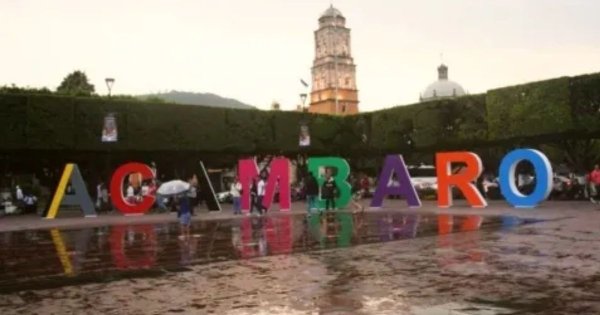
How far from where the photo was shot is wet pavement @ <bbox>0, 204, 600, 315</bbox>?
7.59 metres

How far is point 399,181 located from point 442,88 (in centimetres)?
9861

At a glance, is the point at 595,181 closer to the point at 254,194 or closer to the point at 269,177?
the point at 269,177

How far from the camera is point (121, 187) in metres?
28.3

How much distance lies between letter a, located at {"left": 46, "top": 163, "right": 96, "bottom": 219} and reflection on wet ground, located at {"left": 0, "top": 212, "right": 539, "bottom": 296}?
620cm

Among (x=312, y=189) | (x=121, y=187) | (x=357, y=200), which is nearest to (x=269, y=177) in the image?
(x=312, y=189)

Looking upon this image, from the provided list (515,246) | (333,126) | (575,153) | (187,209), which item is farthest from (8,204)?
(575,153)

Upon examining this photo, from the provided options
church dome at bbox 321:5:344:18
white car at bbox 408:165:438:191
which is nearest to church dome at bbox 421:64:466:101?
church dome at bbox 321:5:344:18

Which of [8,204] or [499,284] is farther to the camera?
[8,204]

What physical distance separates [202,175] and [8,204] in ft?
42.3

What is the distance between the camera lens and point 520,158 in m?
24.6

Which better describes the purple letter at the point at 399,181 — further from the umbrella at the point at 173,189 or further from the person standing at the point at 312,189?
the umbrella at the point at 173,189

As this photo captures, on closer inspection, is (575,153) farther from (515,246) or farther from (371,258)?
(371,258)

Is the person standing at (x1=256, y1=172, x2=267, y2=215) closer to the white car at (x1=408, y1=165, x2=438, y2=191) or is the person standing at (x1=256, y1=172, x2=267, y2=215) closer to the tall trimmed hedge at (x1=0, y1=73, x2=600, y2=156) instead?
the tall trimmed hedge at (x1=0, y1=73, x2=600, y2=156)

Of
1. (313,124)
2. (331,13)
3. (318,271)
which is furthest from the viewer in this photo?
(331,13)
